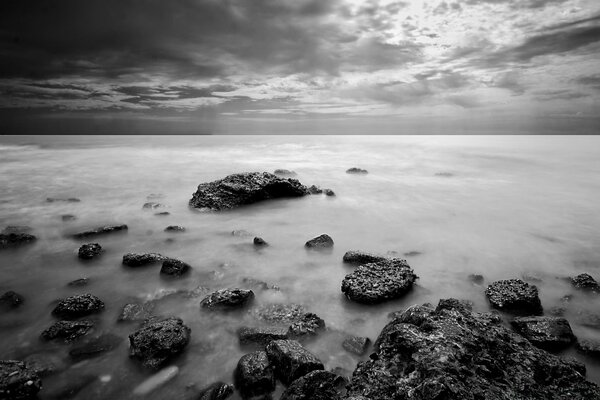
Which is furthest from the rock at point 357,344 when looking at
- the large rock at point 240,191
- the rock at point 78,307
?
the large rock at point 240,191

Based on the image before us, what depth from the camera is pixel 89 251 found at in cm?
630

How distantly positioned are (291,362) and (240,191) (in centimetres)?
779

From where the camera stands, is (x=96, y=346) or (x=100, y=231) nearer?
(x=96, y=346)

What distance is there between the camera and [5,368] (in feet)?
9.67

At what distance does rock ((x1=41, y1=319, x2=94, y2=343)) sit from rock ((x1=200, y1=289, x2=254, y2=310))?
1.42m

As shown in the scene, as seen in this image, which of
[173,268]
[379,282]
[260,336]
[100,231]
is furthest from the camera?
[100,231]

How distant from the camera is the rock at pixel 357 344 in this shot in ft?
12.0

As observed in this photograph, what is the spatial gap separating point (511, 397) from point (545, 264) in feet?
16.9

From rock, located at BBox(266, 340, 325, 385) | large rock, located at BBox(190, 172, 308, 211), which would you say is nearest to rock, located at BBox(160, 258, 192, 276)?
rock, located at BBox(266, 340, 325, 385)

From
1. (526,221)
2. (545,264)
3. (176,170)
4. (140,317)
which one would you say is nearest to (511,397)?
(140,317)

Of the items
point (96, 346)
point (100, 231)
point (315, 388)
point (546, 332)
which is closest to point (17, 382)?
point (96, 346)

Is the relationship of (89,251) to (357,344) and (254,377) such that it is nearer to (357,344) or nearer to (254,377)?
(254,377)

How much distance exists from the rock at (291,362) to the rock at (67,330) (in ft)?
7.95

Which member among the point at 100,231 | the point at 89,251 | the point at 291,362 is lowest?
the point at 100,231
